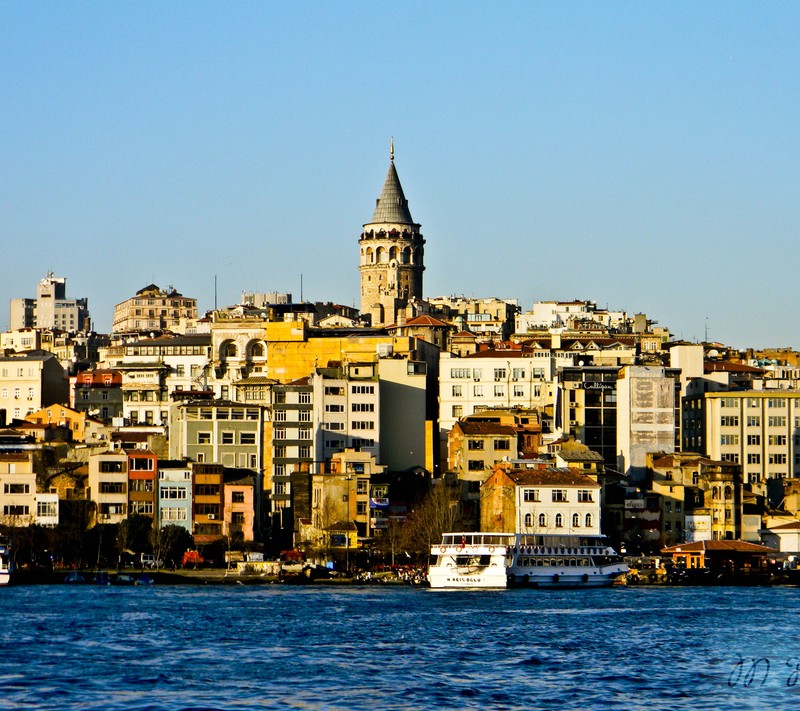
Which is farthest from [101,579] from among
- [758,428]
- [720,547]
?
[758,428]

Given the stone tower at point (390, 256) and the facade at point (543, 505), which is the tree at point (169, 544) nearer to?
the facade at point (543, 505)

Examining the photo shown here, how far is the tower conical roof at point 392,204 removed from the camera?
17575 cm

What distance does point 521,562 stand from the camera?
90.2m

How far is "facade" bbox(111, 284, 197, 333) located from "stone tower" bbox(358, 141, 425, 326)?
19.1 meters

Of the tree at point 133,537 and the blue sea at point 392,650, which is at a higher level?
the tree at point 133,537

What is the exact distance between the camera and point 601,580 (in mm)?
90375

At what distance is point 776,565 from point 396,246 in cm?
8287

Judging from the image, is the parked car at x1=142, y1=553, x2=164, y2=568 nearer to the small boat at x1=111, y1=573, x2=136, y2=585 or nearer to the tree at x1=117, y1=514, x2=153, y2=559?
the tree at x1=117, y1=514, x2=153, y2=559

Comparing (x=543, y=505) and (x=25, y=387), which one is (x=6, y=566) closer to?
(x=543, y=505)

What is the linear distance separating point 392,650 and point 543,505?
34342 mm

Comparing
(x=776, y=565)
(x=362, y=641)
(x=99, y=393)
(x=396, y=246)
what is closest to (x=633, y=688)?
(x=362, y=641)

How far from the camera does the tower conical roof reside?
176 m

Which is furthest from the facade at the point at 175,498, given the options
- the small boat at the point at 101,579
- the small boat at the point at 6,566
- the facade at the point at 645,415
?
the facade at the point at 645,415
